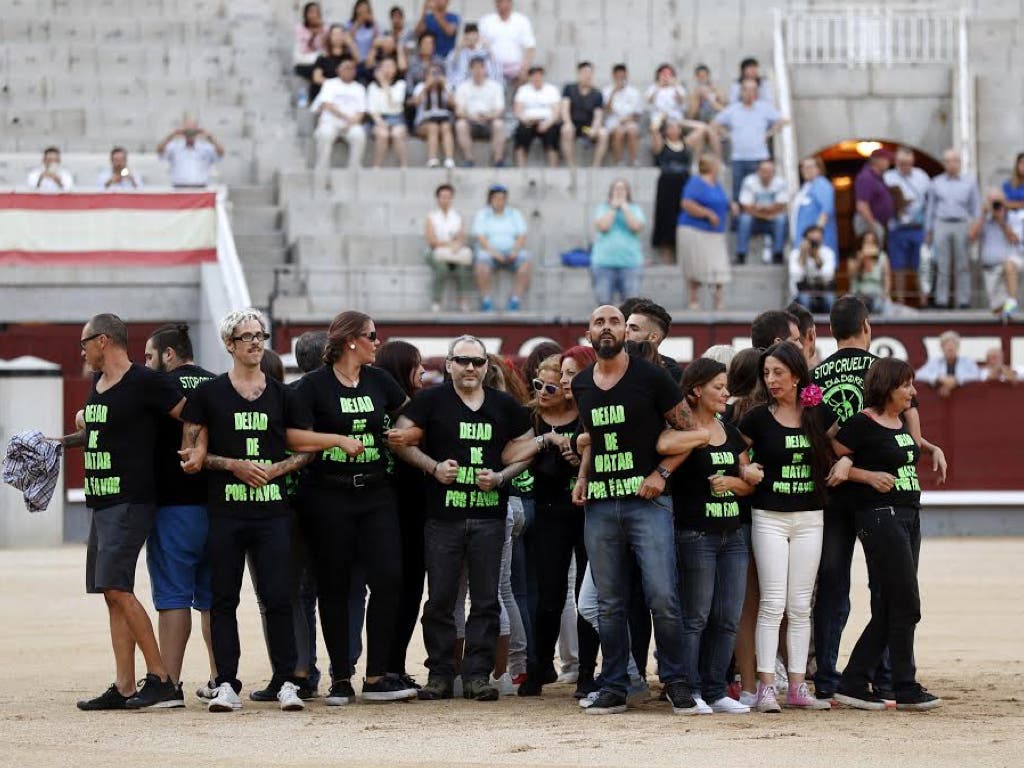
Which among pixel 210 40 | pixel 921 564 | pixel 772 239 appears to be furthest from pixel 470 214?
pixel 921 564

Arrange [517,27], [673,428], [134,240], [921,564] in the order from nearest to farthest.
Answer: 1. [673,428]
2. [921,564]
3. [134,240]
4. [517,27]

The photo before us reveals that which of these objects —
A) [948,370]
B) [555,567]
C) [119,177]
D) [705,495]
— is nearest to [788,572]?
[705,495]

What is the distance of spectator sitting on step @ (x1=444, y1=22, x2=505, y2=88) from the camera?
25.0 meters

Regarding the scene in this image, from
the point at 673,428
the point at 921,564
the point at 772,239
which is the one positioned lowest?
the point at 921,564

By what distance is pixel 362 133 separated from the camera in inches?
969

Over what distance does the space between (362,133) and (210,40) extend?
4165 mm

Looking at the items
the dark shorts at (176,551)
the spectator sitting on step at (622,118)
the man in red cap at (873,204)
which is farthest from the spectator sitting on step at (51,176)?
the dark shorts at (176,551)

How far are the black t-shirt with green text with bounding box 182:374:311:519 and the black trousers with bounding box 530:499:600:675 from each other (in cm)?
139

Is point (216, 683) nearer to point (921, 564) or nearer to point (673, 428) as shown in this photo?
point (673, 428)

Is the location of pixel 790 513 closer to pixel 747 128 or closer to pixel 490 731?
pixel 490 731

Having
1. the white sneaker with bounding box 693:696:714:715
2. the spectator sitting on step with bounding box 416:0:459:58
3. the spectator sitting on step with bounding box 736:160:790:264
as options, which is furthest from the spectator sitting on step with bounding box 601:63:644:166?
the white sneaker with bounding box 693:696:714:715

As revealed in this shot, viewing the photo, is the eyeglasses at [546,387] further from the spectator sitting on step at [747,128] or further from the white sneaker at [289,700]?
the spectator sitting on step at [747,128]

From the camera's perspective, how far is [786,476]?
1004 cm

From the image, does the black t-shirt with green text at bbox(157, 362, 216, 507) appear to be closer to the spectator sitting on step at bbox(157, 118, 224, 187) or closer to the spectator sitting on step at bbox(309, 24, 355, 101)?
the spectator sitting on step at bbox(157, 118, 224, 187)
